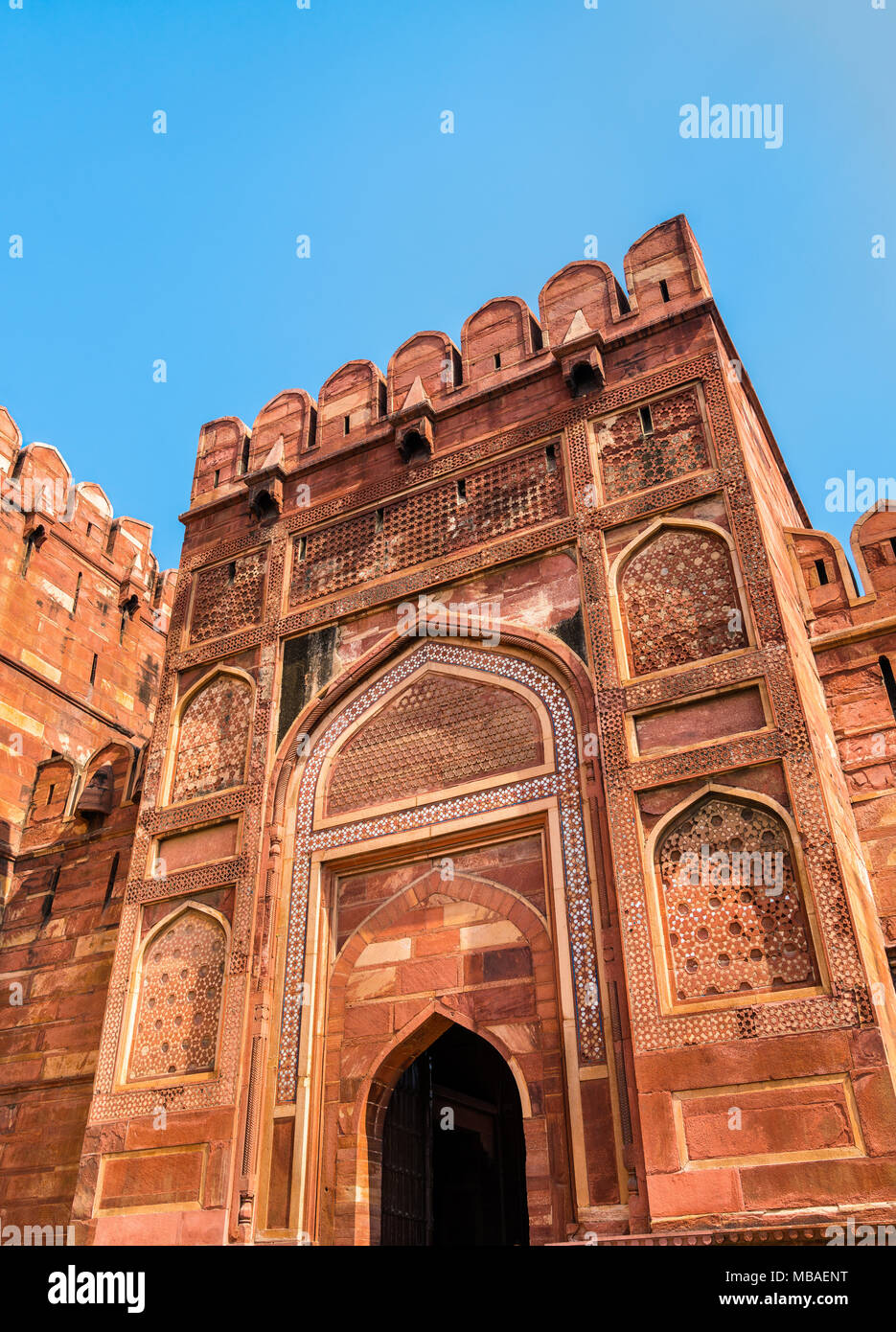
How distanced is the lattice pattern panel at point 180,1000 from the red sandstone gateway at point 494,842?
1.2 inches

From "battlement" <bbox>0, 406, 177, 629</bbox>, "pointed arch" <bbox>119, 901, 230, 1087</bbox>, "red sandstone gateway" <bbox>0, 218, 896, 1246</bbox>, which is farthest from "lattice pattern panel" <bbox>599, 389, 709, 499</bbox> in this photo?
"battlement" <bbox>0, 406, 177, 629</bbox>

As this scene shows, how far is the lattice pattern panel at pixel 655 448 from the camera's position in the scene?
23.9ft

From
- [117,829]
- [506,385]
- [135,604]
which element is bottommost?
[117,829]

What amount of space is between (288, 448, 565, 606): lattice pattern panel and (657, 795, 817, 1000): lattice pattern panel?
2669mm

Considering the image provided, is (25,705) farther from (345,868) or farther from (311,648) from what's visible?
(345,868)

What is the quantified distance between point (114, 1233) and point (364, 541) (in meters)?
5.01

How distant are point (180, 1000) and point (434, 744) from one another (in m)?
2.41

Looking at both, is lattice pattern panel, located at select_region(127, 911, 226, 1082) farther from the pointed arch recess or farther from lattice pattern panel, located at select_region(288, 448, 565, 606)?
lattice pattern panel, located at select_region(288, 448, 565, 606)

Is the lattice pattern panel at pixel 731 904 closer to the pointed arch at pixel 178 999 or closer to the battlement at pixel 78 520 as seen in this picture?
the pointed arch at pixel 178 999

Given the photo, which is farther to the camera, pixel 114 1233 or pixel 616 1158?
pixel 114 1233

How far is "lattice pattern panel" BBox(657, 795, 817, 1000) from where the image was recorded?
5.46 m

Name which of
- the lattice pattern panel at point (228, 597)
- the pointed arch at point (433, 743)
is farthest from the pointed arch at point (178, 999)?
the lattice pattern panel at point (228, 597)
